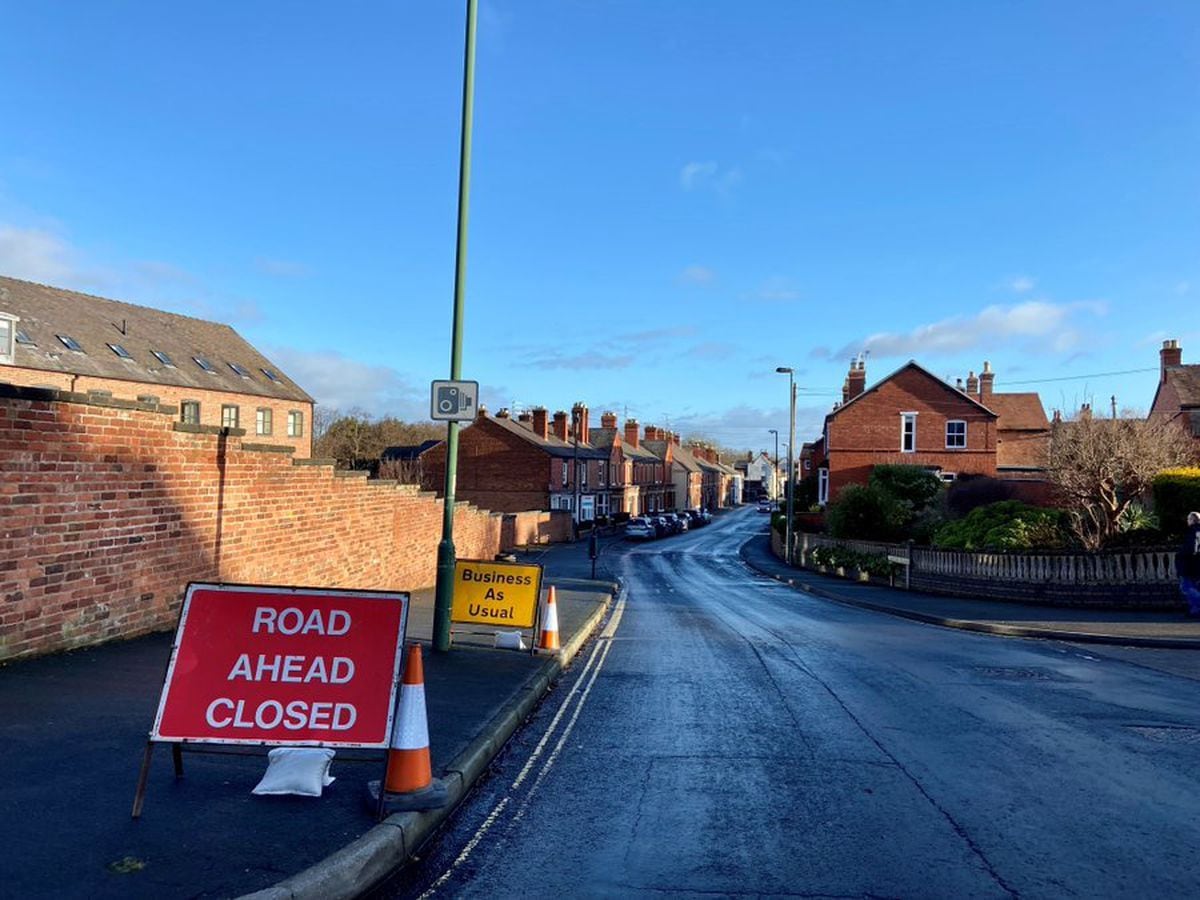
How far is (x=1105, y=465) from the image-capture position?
19.5 metres

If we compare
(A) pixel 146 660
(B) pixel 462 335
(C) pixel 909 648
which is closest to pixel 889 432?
(C) pixel 909 648

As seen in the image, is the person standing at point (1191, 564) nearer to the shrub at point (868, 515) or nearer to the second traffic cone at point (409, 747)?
the second traffic cone at point (409, 747)

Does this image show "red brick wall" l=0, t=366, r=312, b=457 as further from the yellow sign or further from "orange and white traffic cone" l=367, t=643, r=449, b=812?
"orange and white traffic cone" l=367, t=643, r=449, b=812

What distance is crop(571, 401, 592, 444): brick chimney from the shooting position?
6541 centimetres

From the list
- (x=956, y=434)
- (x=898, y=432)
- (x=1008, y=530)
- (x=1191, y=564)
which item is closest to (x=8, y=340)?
(x=1008, y=530)

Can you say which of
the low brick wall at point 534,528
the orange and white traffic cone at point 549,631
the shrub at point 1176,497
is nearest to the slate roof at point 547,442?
the low brick wall at point 534,528

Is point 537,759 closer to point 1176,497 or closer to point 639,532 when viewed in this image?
point 1176,497

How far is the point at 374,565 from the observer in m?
15.5

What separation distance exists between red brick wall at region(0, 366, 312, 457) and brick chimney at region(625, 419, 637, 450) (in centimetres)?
4065

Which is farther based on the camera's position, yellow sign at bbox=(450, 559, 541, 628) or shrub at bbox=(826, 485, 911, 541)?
shrub at bbox=(826, 485, 911, 541)

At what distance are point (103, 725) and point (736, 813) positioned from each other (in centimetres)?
445

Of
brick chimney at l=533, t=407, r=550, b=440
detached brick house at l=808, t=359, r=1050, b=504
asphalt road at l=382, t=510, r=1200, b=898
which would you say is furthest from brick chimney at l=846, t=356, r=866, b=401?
asphalt road at l=382, t=510, r=1200, b=898

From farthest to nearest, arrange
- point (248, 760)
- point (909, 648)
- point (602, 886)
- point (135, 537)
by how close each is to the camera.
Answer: point (909, 648), point (135, 537), point (248, 760), point (602, 886)

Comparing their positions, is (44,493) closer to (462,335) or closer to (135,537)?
(135,537)
